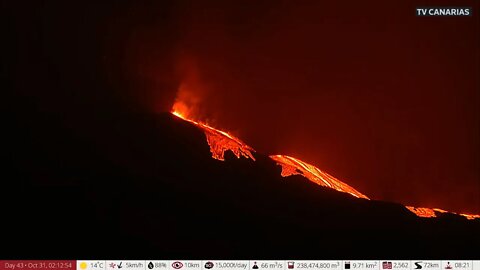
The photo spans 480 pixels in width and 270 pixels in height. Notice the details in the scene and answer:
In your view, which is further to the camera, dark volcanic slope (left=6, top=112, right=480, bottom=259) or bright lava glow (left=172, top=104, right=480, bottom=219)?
bright lava glow (left=172, top=104, right=480, bottom=219)

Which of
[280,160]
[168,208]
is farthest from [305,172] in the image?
[168,208]

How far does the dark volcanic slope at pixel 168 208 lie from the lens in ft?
20.2

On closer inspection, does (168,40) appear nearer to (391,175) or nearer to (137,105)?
(137,105)

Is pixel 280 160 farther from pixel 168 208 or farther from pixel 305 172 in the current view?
pixel 168 208

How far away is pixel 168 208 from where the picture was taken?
257 inches

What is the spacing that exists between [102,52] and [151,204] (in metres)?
3.48

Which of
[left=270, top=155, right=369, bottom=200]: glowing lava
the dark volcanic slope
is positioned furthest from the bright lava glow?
the dark volcanic slope

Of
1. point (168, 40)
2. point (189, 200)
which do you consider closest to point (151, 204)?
point (189, 200)

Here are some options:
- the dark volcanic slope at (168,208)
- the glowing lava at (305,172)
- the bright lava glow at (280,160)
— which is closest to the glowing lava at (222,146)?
the bright lava glow at (280,160)

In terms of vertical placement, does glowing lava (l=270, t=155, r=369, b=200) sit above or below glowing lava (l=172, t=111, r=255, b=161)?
below

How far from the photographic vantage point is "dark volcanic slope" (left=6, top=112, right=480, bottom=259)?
242 inches

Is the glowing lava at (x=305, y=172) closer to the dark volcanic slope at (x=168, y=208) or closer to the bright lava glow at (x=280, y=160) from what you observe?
the bright lava glow at (x=280, y=160)

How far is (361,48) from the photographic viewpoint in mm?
11070

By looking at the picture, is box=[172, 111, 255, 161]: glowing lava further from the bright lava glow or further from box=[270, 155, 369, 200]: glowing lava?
box=[270, 155, 369, 200]: glowing lava
